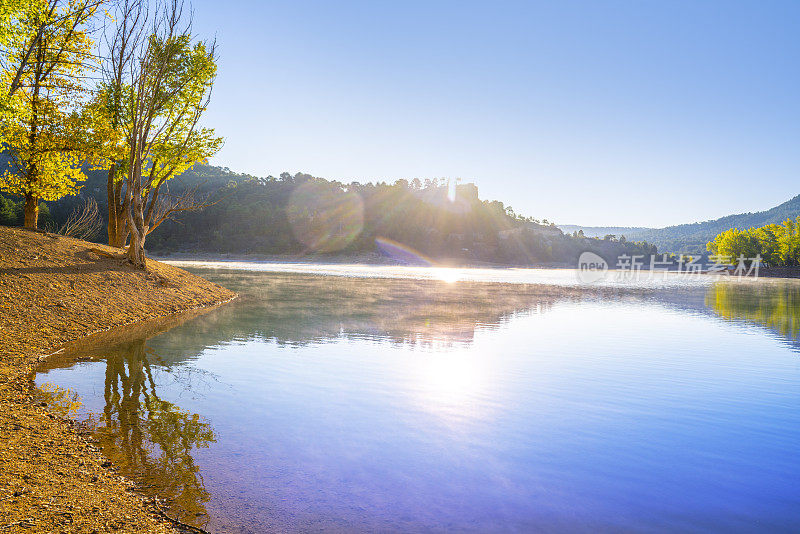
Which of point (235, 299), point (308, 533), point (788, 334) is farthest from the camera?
point (235, 299)

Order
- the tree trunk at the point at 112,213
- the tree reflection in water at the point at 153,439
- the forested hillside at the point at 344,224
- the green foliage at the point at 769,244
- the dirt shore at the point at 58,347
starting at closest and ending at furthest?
A: 1. the dirt shore at the point at 58,347
2. the tree reflection in water at the point at 153,439
3. the tree trunk at the point at 112,213
4. the green foliage at the point at 769,244
5. the forested hillside at the point at 344,224

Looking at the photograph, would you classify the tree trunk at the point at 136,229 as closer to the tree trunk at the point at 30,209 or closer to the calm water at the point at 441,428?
the tree trunk at the point at 30,209

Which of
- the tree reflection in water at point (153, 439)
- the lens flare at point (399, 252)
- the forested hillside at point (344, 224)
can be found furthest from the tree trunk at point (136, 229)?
the lens flare at point (399, 252)

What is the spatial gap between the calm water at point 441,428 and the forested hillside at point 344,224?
109222 mm

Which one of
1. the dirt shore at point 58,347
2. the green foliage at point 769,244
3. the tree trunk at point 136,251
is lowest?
the dirt shore at point 58,347

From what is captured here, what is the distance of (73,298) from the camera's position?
1600 cm

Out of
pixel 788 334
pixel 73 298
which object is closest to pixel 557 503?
pixel 73 298

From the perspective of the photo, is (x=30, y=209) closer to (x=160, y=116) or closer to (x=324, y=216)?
(x=160, y=116)

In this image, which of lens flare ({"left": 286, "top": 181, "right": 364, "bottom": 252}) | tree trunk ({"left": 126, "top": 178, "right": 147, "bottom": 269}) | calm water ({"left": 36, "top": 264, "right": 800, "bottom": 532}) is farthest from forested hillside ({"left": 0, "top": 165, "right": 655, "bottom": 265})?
calm water ({"left": 36, "top": 264, "right": 800, "bottom": 532})

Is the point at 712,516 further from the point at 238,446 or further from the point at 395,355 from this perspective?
the point at 395,355

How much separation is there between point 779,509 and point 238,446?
6907 mm

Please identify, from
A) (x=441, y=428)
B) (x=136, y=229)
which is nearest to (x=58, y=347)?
(x=441, y=428)

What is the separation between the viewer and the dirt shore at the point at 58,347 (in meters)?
4.73

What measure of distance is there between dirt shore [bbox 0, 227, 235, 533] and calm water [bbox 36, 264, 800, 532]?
0.49m
